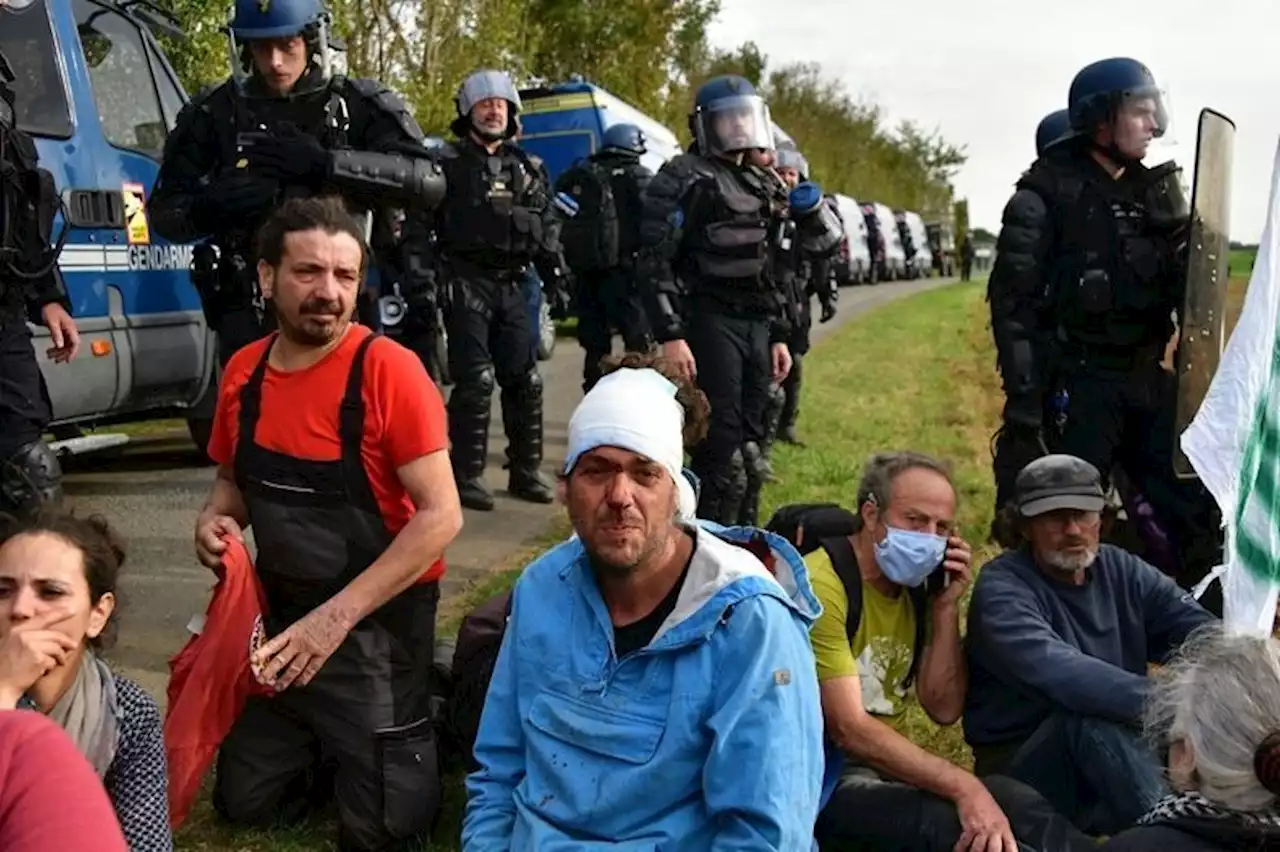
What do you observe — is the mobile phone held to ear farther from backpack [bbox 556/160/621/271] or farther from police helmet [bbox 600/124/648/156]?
police helmet [bbox 600/124/648/156]

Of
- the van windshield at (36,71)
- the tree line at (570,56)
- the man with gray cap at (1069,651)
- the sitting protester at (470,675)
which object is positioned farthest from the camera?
the tree line at (570,56)

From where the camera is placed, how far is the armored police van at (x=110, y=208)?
642 cm

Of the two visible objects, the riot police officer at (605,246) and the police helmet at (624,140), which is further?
the police helmet at (624,140)

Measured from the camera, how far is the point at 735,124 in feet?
20.2

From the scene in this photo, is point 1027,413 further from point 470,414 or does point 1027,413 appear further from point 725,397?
point 470,414

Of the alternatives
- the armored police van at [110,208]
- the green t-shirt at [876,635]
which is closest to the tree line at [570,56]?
the armored police van at [110,208]

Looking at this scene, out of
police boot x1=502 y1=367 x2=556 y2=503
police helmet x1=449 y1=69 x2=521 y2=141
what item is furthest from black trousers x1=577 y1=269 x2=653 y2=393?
police helmet x1=449 y1=69 x2=521 y2=141

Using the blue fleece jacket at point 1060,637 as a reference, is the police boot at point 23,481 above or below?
above

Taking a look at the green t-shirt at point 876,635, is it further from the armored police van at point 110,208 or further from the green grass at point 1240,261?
the armored police van at point 110,208

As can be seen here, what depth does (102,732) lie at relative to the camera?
257 centimetres

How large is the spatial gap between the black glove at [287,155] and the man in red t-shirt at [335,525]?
1.04 metres

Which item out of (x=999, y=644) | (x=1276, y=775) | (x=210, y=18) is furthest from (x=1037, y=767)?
(x=210, y=18)

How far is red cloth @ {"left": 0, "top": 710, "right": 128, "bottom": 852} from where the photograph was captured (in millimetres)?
1644

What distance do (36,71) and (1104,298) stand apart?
Answer: 4.84m
